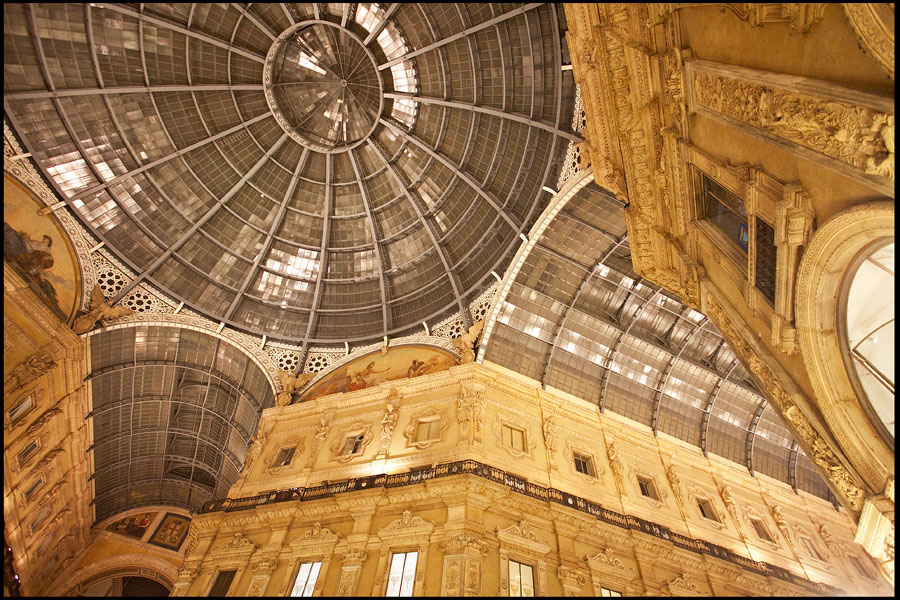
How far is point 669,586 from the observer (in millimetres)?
18109

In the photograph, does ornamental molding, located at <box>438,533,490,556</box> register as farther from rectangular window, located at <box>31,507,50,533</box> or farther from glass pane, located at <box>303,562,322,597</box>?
rectangular window, located at <box>31,507,50,533</box>

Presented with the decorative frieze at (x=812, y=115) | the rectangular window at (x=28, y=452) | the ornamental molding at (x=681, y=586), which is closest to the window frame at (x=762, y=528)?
the ornamental molding at (x=681, y=586)

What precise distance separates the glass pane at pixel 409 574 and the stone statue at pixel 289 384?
13.2 metres

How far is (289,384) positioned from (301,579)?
12184 mm

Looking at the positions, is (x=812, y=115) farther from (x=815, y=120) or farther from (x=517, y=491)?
(x=517, y=491)

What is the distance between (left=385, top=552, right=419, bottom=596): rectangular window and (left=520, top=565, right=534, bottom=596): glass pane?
148 inches

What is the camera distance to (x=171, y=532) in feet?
118

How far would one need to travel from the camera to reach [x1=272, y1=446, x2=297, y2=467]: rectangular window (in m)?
23.2

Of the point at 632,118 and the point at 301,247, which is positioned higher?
the point at 301,247

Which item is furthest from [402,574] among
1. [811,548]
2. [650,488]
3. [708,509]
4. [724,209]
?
[811,548]

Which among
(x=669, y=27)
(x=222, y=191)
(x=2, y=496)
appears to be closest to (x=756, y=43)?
(x=669, y=27)

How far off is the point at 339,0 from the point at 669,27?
733 inches

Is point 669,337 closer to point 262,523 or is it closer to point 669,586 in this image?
point 669,586

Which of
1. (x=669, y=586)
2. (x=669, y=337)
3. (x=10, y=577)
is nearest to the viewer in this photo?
(x=669, y=586)
